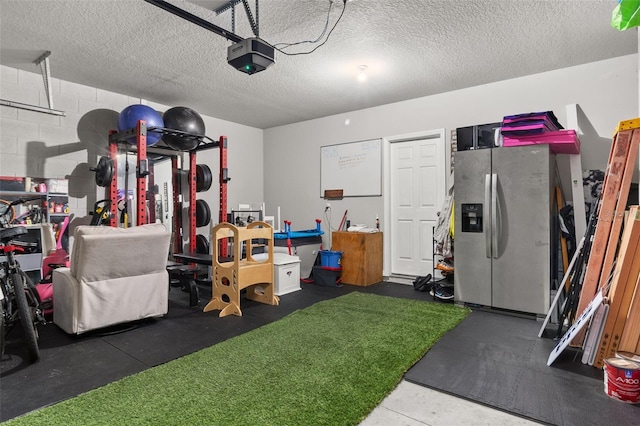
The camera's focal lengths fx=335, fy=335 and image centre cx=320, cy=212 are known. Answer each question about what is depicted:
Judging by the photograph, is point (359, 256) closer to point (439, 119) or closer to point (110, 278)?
point (439, 119)

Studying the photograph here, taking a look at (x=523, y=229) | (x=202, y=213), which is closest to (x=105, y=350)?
(x=202, y=213)

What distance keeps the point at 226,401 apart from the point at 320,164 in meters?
4.67

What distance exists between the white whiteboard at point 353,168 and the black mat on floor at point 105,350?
2.32 metres

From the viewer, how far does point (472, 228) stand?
147 inches

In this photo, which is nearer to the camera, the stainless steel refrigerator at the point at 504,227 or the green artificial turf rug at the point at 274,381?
the green artificial turf rug at the point at 274,381

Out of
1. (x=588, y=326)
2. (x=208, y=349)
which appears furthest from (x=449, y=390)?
(x=208, y=349)

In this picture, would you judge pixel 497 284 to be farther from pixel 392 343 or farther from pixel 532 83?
pixel 532 83

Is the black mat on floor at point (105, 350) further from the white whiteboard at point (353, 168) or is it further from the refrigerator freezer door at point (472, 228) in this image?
the white whiteboard at point (353, 168)

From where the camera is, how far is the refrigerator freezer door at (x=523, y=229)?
10.9 feet

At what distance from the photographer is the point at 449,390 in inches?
79.6

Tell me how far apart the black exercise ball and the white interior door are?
2.92 meters

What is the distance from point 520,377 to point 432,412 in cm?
79

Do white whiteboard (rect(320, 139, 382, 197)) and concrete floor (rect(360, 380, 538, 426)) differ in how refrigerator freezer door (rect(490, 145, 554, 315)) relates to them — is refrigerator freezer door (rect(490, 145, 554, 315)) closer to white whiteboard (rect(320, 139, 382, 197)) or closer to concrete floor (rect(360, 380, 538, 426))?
concrete floor (rect(360, 380, 538, 426))

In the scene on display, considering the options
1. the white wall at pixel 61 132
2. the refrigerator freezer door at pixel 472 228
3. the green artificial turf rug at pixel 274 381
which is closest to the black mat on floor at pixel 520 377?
the green artificial turf rug at pixel 274 381
